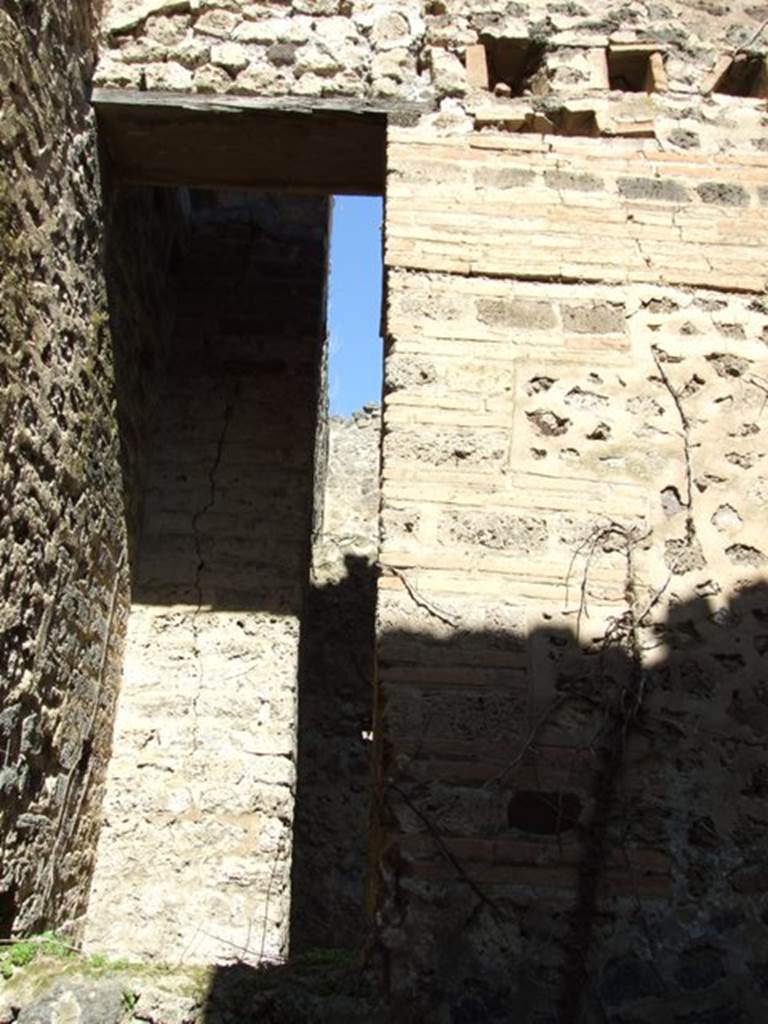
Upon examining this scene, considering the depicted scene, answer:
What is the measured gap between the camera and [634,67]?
13.6 feet

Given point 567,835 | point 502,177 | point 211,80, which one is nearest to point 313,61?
point 211,80

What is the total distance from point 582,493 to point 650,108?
1.63 m

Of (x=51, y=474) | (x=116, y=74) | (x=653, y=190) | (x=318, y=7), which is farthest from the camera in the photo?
(x=318, y=7)

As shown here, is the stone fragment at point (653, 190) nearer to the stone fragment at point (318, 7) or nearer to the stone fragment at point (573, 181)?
the stone fragment at point (573, 181)

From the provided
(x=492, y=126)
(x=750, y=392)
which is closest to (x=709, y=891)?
(x=750, y=392)

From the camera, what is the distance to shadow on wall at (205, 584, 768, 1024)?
2.59 m

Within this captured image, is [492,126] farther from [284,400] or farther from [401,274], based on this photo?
[284,400]

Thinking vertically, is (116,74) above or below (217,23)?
below

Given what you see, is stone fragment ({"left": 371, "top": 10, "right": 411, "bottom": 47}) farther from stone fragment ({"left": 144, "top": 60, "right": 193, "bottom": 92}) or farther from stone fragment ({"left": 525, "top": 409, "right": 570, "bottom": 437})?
stone fragment ({"left": 525, "top": 409, "right": 570, "bottom": 437})

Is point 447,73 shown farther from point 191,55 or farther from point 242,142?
point 191,55

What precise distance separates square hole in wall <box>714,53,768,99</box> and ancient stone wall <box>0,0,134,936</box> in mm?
2365

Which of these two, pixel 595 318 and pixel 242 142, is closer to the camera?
pixel 595 318

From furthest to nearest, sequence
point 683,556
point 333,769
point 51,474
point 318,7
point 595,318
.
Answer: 1. point 333,769
2. point 318,7
3. point 51,474
4. point 595,318
5. point 683,556

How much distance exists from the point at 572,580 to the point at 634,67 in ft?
7.13
